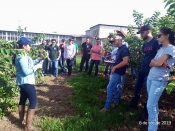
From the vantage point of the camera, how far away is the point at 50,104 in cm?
507

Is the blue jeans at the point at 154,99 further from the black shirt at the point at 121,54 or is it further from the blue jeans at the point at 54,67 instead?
the blue jeans at the point at 54,67

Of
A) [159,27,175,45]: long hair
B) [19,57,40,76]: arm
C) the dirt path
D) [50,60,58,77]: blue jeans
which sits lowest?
the dirt path

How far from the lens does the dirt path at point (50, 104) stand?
3.87 m

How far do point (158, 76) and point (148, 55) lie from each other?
92cm

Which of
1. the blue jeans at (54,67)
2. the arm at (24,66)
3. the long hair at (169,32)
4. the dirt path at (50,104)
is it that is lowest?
the dirt path at (50,104)

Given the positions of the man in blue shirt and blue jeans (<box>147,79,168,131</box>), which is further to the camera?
the man in blue shirt

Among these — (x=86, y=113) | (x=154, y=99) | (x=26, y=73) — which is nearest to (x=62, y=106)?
(x=86, y=113)

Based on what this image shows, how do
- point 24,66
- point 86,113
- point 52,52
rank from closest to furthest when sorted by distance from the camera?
point 24,66, point 86,113, point 52,52

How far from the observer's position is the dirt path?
3871 millimetres

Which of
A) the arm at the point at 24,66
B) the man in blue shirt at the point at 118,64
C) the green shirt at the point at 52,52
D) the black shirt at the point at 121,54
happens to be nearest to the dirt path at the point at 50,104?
the man in blue shirt at the point at 118,64

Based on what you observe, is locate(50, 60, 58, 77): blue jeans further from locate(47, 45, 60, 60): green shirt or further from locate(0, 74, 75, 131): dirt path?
locate(0, 74, 75, 131): dirt path

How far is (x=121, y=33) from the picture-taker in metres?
4.23

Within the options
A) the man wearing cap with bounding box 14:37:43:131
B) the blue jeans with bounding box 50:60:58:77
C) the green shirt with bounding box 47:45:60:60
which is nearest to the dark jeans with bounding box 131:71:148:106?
the man wearing cap with bounding box 14:37:43:131

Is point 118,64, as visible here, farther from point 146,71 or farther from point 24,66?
point 24,66
